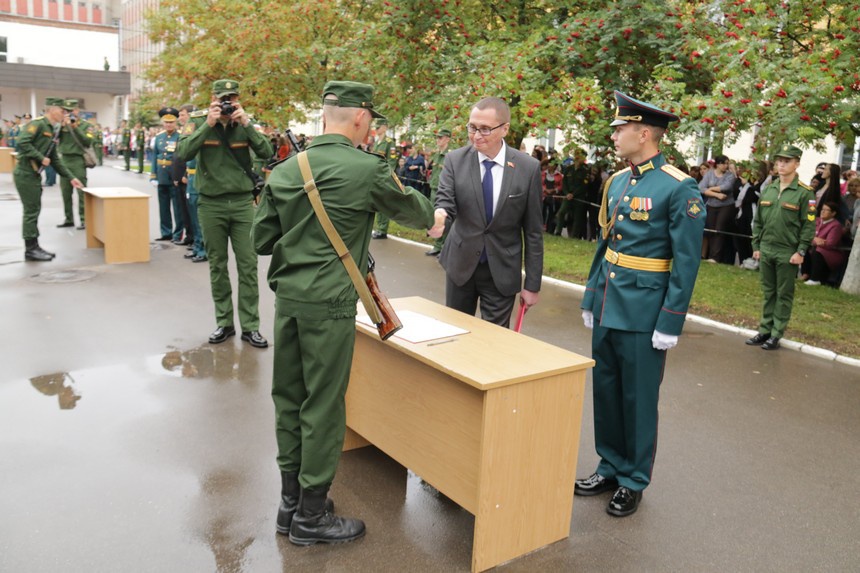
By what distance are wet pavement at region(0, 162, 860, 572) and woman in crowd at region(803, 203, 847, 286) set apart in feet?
14.7

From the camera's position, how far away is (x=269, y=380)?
20.8 ft

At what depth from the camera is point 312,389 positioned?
12.0 feet

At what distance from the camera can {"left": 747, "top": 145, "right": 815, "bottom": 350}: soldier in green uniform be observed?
8.03m

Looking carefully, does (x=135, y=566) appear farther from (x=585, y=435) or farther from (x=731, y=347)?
(x=731, y=347)

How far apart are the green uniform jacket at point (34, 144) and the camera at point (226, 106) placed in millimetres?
5341

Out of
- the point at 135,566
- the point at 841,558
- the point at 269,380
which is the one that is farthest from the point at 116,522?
the point at 841,558

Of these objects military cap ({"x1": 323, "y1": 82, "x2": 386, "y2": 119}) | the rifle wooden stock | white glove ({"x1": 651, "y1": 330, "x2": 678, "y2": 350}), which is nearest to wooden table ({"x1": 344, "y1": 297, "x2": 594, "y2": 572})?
the rifle wooden stock

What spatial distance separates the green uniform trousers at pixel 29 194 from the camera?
10.9 metres

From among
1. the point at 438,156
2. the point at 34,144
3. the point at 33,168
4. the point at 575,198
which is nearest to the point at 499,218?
the point at 438,156

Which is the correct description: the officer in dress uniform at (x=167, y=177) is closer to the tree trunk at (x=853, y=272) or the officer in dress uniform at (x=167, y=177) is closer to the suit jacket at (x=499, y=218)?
the suit jacket at (x=499, y=218)

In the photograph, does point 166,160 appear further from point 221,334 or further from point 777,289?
point 777,289

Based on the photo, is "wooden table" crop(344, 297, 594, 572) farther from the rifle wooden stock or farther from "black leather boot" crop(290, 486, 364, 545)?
"black leather boot" crop(290, 486, 364, 545)

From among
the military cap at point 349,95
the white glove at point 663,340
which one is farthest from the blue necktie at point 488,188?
the military cap at point 349,95

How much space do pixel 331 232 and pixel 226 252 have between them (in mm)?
4119
